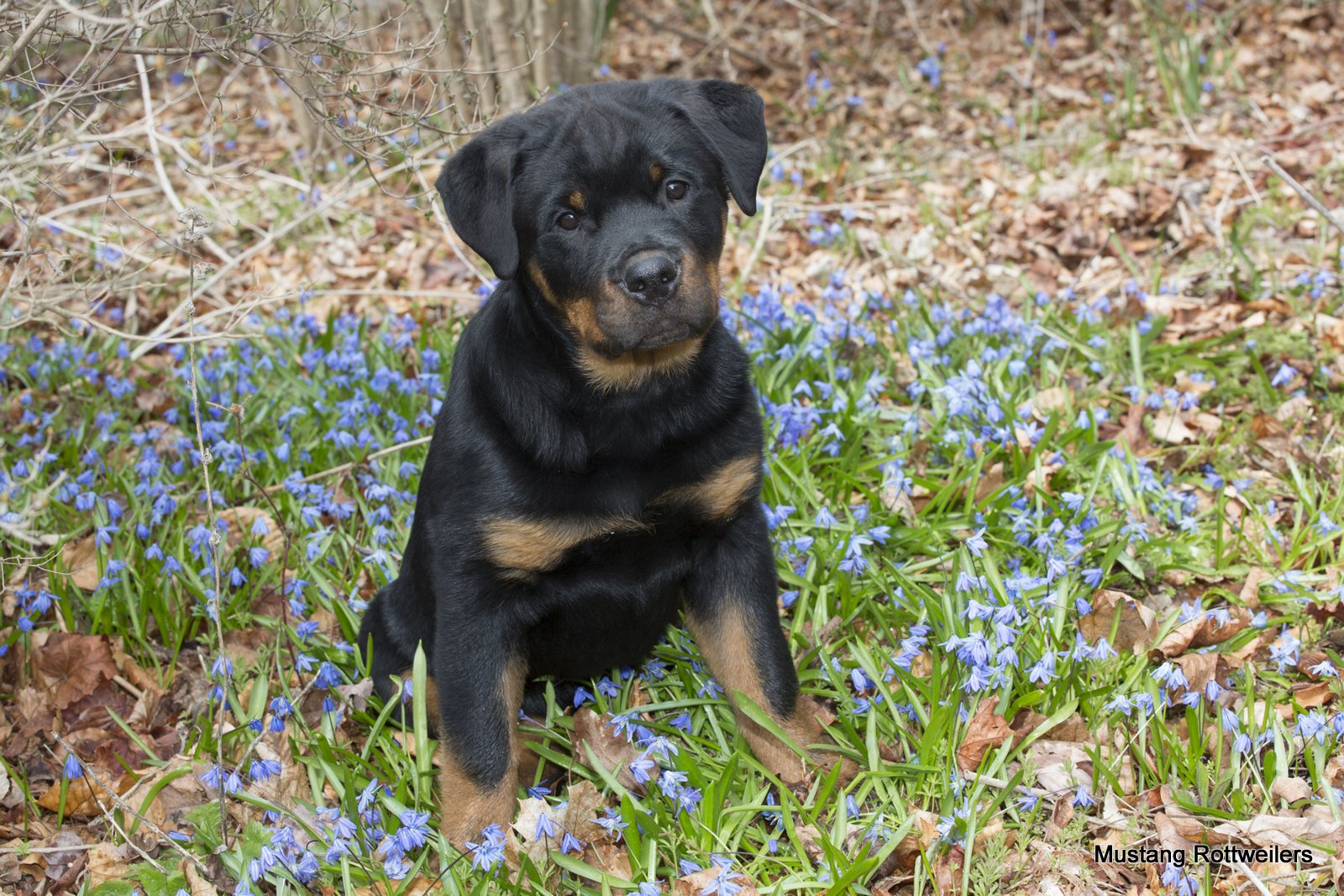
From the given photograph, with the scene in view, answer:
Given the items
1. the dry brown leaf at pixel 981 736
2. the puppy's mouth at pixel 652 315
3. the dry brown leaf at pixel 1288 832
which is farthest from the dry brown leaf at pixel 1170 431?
the puppy's mouth at pixel 652 315

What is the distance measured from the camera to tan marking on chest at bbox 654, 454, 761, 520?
2.94 m

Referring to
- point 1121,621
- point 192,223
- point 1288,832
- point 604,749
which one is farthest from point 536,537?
point 1288,832

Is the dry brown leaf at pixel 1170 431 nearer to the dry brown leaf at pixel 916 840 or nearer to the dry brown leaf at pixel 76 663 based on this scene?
the dry brown leaf at pixel 916 840

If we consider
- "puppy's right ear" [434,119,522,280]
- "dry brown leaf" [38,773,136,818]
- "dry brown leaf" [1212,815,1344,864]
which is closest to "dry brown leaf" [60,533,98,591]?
"dry brown leaf" [38,773,136,818]

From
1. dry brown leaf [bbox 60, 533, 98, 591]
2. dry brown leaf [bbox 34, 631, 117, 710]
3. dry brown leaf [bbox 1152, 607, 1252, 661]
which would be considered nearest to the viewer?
dry brown leaf [bbox 1152, 607, 1252, 661]

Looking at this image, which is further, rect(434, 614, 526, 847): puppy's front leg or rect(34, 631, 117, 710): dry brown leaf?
rect(34, 631, 117, 710): dry brown leaf

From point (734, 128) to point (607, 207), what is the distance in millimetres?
448

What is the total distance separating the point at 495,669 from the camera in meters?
2.95

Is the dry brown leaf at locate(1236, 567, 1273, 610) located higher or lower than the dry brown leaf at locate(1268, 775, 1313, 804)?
lower

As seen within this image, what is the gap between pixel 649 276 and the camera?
2.75 meters

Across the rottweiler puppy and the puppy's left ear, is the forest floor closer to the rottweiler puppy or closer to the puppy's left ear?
the rottweiler puppy

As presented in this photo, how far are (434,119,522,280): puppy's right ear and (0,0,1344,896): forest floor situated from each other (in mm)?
597

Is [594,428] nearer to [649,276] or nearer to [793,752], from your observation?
[649,276]

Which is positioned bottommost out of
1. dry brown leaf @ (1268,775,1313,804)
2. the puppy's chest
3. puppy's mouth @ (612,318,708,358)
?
dry brown leaf @ (1268,775,1313,804)
